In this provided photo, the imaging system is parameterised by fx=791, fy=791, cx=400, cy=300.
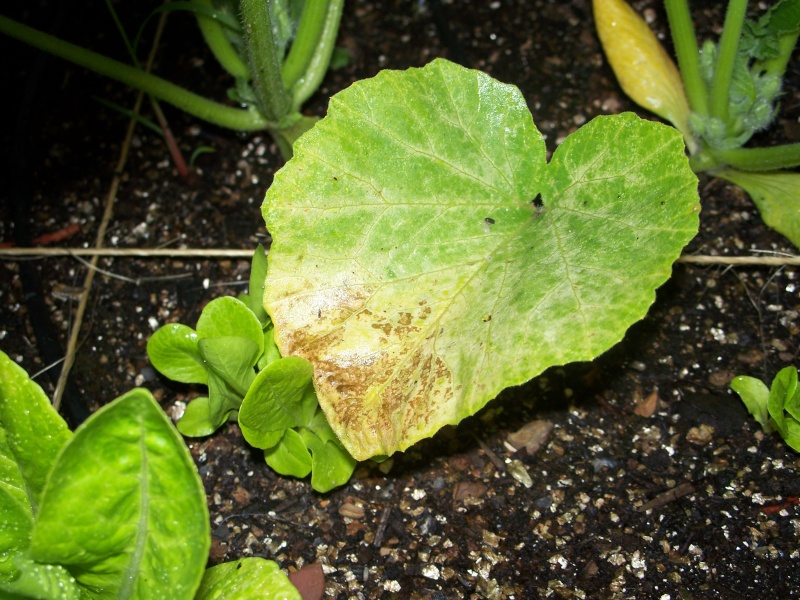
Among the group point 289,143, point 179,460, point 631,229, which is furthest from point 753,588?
point 289,143

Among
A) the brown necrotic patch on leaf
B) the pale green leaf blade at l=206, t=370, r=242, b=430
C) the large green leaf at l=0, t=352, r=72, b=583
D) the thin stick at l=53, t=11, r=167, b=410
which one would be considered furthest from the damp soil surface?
the large green leaf at l=0, t=352, r=72, b=583

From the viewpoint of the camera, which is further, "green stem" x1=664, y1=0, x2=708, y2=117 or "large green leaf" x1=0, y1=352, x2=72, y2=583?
"green stem" x1=664, y1=0, x2=708, y2=117

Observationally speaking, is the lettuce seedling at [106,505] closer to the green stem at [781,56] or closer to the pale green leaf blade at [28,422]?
the pale green leaf blade at [28,422]

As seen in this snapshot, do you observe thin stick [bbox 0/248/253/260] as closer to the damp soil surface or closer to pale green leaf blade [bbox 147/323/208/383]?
the damp soil surface

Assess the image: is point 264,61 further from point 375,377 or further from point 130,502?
point 130,502

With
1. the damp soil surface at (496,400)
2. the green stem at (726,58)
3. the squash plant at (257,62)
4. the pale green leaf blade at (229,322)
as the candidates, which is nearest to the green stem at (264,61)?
the squash plant at (257,62)

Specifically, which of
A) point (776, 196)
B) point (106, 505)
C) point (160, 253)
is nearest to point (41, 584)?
point (106, 505)

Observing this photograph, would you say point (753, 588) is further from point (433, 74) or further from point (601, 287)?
point (433, 74)
